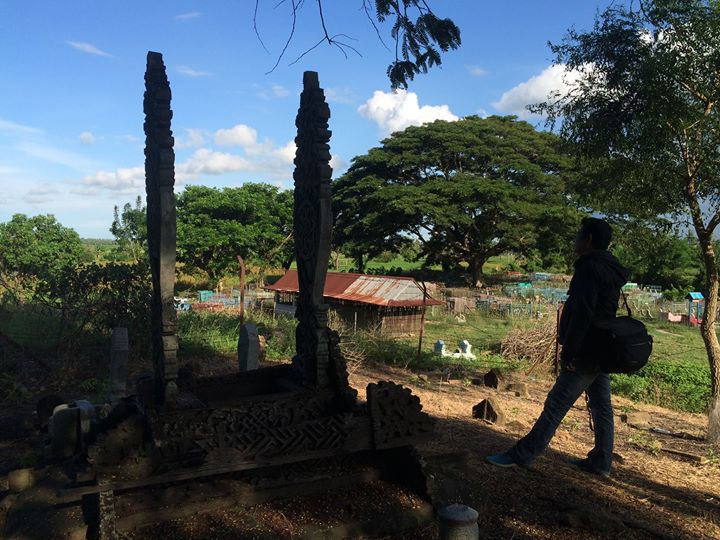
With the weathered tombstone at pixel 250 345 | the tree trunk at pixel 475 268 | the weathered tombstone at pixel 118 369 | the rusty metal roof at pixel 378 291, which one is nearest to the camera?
the weathered tombstone at pixel 118 369

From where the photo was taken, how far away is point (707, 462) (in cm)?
561

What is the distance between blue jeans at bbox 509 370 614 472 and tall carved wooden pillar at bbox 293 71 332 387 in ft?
5.42

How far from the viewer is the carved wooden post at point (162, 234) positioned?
13.0 feet

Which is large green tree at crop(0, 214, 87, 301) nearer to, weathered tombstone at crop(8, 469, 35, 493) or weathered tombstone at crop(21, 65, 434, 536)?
weathered tombstone at crop(8, 469, 35, 493)

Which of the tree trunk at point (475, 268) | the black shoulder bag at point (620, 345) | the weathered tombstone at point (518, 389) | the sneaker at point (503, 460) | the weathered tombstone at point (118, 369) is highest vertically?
the tree trunk at point (475, 268)

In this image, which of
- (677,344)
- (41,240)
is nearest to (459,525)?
(677,344)

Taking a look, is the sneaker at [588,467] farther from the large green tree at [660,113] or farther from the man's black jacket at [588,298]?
the large green tree at [660,113]

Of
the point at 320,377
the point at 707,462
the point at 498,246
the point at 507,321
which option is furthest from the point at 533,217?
the point at 320,377

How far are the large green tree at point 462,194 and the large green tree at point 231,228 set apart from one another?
586 cm

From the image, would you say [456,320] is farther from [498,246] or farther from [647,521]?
[647,521]

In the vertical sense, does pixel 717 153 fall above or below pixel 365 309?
above

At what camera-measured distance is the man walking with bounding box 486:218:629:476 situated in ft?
12.9

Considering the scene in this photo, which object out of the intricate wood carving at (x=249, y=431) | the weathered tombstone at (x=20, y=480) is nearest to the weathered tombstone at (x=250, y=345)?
the weathered tombstone at (x=20, y=480)

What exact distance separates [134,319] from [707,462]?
9361 mm
